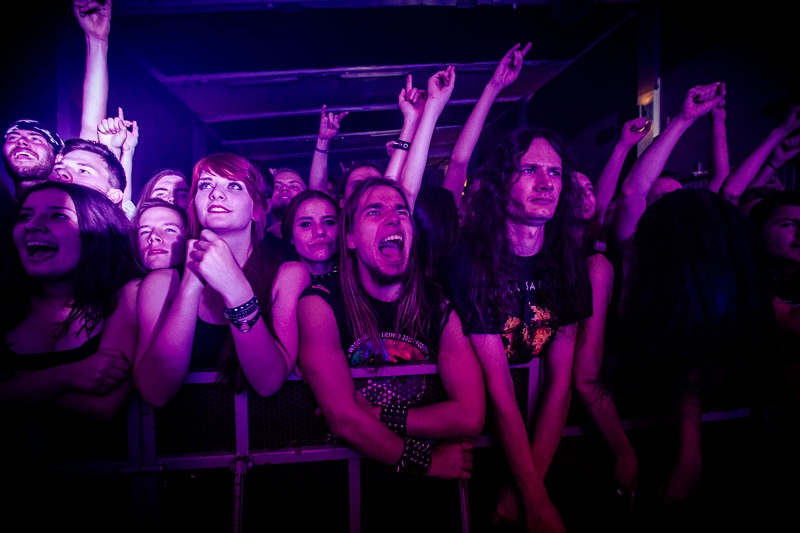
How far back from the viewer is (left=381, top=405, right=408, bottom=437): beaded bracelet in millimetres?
1375

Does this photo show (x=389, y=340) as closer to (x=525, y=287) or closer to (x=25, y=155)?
(x=525, y=287)

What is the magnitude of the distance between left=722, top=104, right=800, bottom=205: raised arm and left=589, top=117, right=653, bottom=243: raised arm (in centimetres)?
75

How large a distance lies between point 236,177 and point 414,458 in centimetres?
150

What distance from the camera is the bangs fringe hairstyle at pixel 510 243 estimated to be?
162 cm

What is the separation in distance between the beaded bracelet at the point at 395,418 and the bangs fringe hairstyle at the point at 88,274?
1.29m

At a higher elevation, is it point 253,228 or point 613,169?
point 613,169

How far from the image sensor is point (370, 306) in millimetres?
1675

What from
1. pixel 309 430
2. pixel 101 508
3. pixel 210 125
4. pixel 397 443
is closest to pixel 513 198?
pixel 397 443

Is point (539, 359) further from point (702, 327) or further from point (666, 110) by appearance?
point (666, 110)

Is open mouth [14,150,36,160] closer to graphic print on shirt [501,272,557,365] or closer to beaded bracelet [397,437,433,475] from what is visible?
beaded bracelet [397,437,433,475]

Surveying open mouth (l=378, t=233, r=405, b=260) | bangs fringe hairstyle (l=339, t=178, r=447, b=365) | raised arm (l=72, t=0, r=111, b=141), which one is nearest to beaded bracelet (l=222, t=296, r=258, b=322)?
bangs fringe hairstyle (l=339, t=178, r=447, b=365)

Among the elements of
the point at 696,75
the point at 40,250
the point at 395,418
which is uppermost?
the point at 696,75

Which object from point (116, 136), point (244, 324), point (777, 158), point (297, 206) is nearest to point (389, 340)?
point (244, 324)

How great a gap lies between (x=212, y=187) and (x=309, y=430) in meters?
1.20
